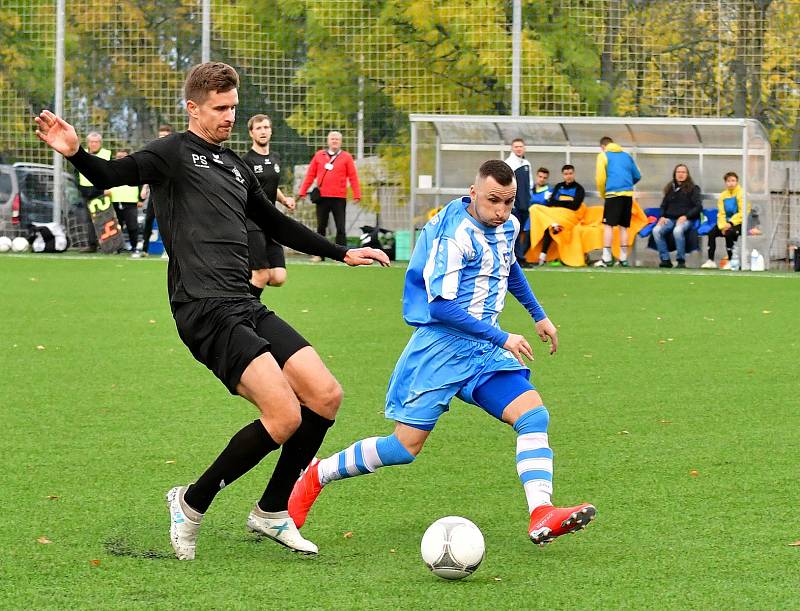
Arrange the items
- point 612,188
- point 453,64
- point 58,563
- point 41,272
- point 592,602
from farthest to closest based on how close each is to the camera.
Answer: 1. point 453,64
2. point 612,188
3. point 41,272
4. point 58,563
5. point 592,602

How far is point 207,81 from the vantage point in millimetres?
5273

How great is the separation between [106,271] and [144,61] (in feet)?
24.9

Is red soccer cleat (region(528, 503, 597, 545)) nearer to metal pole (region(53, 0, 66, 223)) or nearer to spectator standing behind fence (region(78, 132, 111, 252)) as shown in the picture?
spectator standing behind fence (region(78, 132, 111, 252))

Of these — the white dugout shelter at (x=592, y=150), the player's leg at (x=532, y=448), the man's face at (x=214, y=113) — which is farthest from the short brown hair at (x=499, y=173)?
→ the white dugout shelter at (x=592, y=150)

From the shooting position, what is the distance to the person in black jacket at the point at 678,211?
70.9ft

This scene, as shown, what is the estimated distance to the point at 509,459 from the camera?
7152mm

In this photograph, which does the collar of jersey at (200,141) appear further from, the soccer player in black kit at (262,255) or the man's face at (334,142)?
the man's face at (334,142)

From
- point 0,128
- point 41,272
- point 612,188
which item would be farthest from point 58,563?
point 0,128

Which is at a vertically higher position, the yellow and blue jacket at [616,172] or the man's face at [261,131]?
the man's face at [261,131]

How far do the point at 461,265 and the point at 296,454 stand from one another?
0.98m

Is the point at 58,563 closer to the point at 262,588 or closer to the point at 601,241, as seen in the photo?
the point at 262,588

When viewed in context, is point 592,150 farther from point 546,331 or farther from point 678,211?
point 546,331

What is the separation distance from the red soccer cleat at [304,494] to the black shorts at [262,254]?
21.1 ft

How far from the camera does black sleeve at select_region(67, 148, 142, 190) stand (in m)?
4.99
